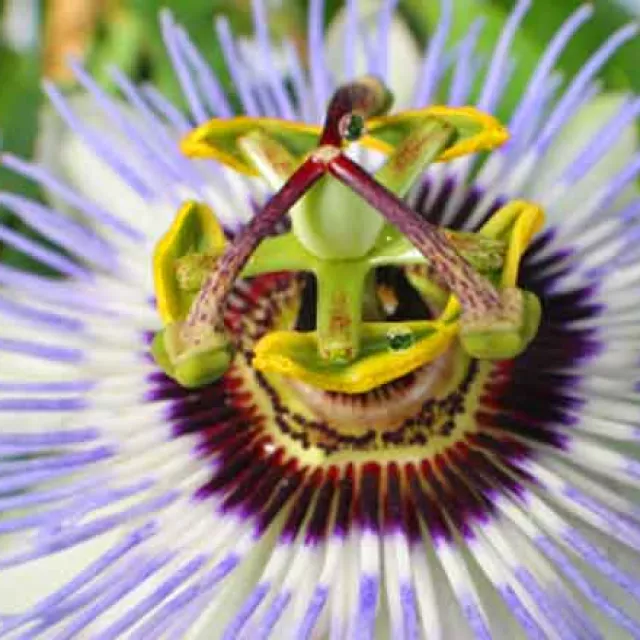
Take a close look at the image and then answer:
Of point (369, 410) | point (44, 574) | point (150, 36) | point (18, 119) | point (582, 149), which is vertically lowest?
point (44, 574)

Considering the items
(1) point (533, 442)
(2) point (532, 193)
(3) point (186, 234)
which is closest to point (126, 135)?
(3) point (186, 234)

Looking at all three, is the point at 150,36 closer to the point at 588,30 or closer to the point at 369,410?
the point at 588,30

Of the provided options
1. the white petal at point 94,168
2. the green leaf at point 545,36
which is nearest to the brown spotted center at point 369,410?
the white petal at point 94,168

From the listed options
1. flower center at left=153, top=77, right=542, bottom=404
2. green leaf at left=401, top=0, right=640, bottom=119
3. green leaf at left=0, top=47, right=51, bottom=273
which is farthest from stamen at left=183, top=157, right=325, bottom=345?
green leaf at left=401, top=0, right=640, bottom=119

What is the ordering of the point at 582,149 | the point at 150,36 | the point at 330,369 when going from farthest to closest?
the point at 150,36 → the point at 582,149 → the point at 330,369

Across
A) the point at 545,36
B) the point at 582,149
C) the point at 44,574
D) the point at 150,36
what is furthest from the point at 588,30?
the point at 44,574

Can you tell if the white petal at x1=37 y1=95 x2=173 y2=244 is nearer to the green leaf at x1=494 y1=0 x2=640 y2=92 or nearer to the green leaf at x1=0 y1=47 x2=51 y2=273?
the green leaf at x1=0 y1=47 x2=51 y2=273
